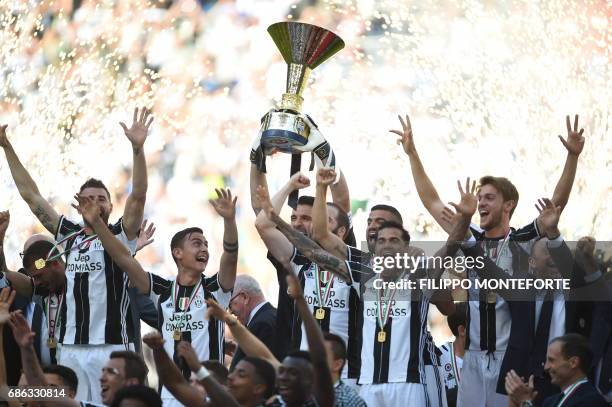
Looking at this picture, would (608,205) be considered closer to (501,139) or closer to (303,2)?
(501,139)

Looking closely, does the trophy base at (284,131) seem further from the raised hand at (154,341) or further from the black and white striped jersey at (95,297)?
the raised hand at (154,341)

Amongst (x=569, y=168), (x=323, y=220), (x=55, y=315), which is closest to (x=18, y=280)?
(x=55, y=315)

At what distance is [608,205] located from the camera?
10.6 meters

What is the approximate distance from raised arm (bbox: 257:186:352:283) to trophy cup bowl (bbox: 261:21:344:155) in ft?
2.05

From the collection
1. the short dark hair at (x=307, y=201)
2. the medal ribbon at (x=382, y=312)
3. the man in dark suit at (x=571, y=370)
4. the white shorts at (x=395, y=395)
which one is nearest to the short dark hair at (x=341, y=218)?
the short dark hair at (x=307, y=201)

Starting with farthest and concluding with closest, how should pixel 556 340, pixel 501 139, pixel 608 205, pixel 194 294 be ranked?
pixel 501 139
pixel 608 205
pixel 194 294
pixel 556 340

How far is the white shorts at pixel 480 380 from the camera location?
651 centimetres

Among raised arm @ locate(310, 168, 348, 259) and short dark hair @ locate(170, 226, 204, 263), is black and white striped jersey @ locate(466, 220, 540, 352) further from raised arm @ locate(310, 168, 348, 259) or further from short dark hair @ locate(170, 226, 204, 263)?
short dark hair @ locate(170, 226, 204, 263)

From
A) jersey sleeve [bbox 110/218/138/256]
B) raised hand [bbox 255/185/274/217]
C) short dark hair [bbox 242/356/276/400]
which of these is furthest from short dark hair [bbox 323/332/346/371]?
jersey sleeve [bbox 110/218/138/256]

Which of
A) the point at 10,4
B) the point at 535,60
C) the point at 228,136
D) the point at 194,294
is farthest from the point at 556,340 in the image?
the point at 10,4

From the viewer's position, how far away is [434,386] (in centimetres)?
644

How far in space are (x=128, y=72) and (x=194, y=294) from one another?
6.29m

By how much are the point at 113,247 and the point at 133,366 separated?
124 cm

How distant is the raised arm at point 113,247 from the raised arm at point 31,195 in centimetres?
59
